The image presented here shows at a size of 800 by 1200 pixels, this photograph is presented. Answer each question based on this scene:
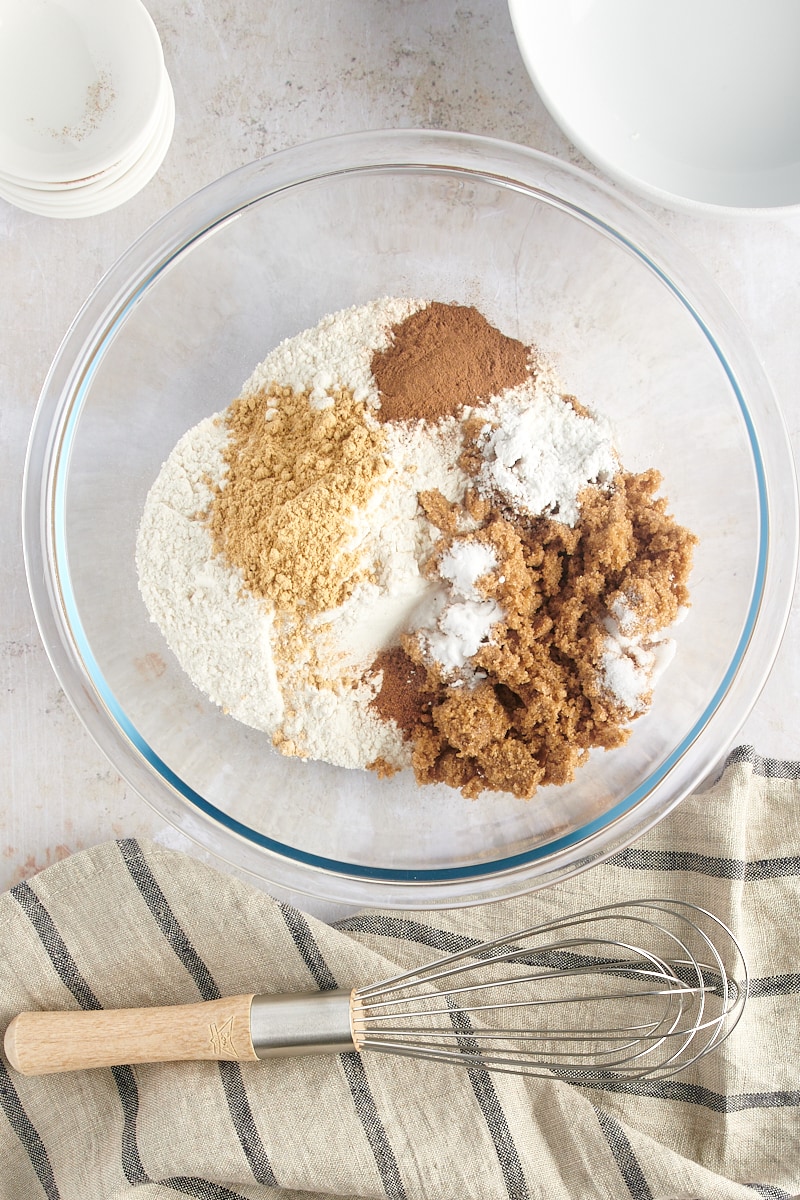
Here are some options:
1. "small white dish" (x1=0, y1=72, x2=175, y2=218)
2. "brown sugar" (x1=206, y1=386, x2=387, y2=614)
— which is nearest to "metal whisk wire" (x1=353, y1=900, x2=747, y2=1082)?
"brown sugar" (x1=206, y1=386, x2=387, y2=614)

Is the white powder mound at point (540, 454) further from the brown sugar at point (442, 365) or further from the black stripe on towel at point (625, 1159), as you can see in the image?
the black stripe on towel at point (625, 1159)

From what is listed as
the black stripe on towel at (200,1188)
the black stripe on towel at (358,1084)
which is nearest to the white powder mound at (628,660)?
the black stripe on towel at (358,1084)

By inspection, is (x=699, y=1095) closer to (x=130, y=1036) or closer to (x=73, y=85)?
(x=130, y=1036)

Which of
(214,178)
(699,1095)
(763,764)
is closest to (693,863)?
(763,764)

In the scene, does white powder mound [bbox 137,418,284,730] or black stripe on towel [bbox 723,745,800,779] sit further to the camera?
black stripe on towel [bbox 723,745,800,779]

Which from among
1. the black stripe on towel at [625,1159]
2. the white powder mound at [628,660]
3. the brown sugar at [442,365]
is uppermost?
the brown sugar at [442,365]

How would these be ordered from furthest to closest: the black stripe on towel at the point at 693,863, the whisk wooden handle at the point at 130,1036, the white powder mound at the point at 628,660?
the black stripe on towel at the point at 693,863, the whisk wooden handle at the point at 130,1036, the white powder mound at the point at 628,660

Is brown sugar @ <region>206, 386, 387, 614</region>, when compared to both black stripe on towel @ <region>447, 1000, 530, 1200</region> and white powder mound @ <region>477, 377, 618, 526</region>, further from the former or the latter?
black stripe on towel @ <region>447, 1000, 530, 1200</region>
